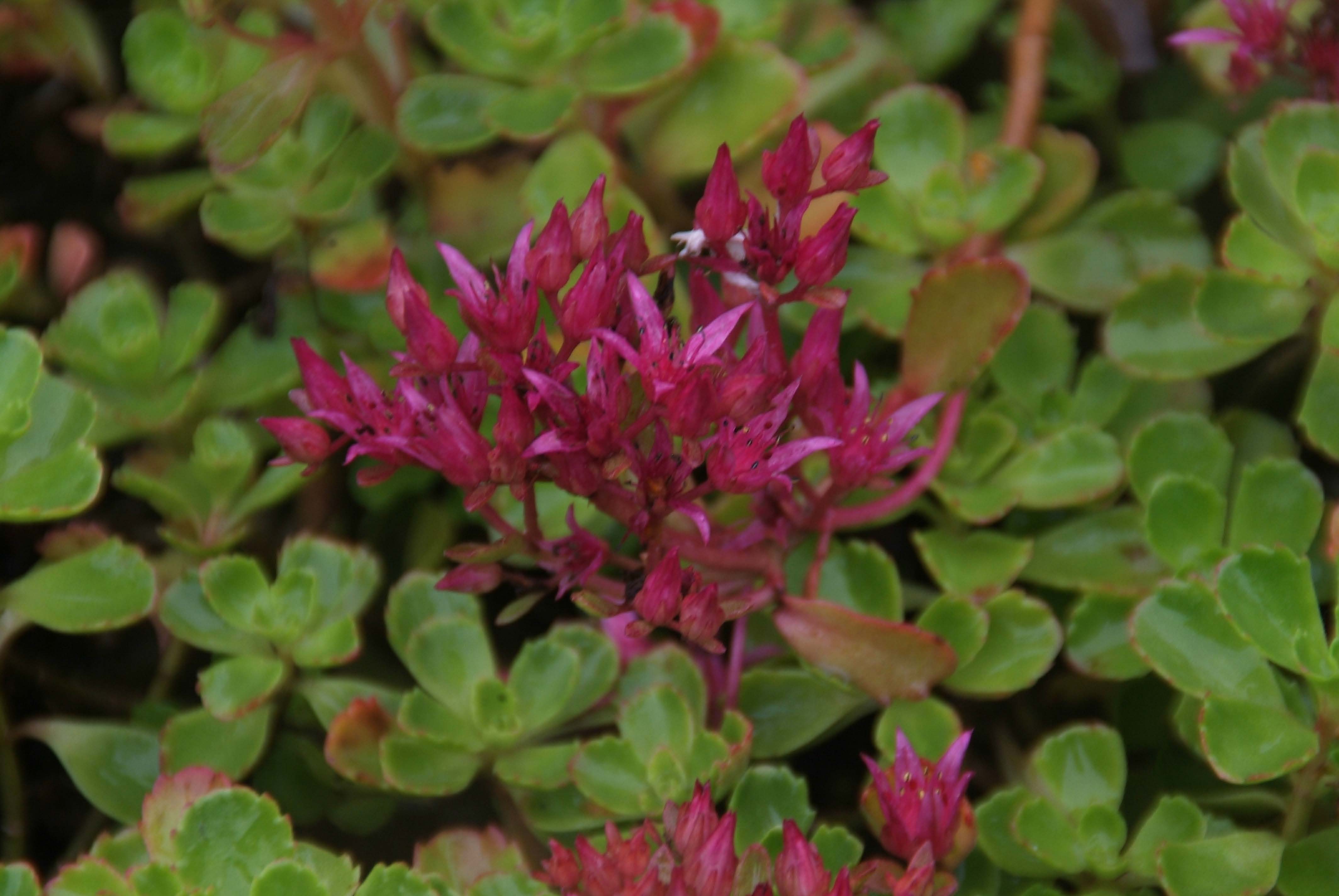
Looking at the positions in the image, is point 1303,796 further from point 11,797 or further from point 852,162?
point 11,797

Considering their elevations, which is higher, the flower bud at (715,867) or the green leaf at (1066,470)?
the flower bud at (715,867)

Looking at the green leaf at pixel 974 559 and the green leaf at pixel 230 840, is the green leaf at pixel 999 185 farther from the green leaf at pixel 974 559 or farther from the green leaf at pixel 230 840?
the green leaf at pixel 230 840

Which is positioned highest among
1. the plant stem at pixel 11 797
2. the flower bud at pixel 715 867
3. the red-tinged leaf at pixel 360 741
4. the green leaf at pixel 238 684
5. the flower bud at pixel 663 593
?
the flower bud at pixel 663 593

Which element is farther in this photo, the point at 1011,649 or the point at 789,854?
the point at 1011,649

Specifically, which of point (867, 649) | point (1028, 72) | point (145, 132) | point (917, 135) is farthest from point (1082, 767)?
point (145, 132)

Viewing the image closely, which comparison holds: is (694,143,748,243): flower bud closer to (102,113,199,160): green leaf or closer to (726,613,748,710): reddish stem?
(726,613,748,710): reddish stem

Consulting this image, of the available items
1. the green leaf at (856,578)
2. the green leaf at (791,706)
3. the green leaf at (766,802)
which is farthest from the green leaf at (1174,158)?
the green leaf at (766,802)
